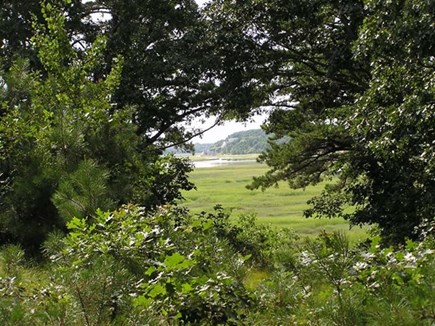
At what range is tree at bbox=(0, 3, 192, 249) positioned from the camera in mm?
6039

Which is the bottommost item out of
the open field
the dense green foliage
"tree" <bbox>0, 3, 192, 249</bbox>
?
the open field

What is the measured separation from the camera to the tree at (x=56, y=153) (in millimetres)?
6039

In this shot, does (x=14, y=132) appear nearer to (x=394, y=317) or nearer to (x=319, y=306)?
(x=319, y=306)

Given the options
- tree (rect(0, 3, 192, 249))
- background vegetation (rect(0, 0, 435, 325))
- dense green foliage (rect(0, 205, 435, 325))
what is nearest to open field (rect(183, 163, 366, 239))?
background vegetation (rect(0, 0, 435, 325))

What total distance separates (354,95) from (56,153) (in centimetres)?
797

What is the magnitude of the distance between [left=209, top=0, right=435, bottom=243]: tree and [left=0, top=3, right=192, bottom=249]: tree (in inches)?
156

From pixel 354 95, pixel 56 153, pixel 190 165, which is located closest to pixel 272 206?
pixel 190 165

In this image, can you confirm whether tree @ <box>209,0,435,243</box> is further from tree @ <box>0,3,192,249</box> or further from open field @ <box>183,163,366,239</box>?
open field @ <box>183,163,366,239</box>

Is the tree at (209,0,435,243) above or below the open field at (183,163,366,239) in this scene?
above

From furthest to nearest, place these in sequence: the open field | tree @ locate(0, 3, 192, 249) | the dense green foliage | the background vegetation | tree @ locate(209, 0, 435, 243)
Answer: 1. the open field
2. tree @ locate(209, 0, 435, 243)
3. tree @ locate(0, 3, 192, 249)
4. the background vegetation
5. the dense green foliage

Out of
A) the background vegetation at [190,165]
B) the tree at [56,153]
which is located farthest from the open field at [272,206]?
the tree at [56,153]

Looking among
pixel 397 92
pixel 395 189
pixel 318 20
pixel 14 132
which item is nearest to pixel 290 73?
pixel 318 20

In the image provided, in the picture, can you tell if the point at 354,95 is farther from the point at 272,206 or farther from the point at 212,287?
the point at 272,206

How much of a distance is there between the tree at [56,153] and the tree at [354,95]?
3.97m
